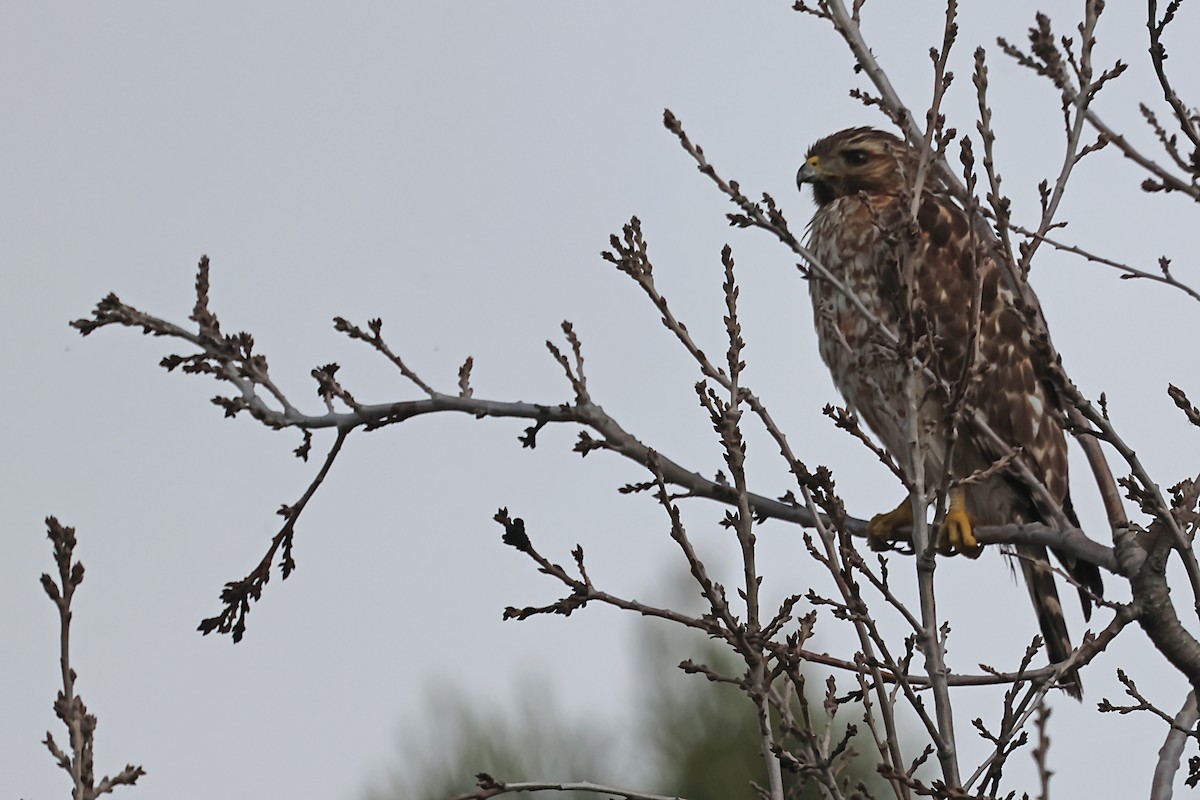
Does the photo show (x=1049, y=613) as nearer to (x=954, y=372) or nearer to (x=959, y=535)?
(x=959, y=535)

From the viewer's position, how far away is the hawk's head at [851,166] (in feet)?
17.0

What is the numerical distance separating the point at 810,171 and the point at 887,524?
154 centimetres

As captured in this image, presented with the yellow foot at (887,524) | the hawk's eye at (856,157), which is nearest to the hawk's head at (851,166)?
the hawk's eye at (856,157)

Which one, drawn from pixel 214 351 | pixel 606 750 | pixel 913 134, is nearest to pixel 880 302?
pixel 913 134

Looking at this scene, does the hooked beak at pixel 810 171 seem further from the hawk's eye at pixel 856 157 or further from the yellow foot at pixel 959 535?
the yellow foot at pixel 959 535

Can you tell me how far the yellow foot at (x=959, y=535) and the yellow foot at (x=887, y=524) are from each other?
129 millimetres

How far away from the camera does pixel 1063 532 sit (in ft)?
11.1

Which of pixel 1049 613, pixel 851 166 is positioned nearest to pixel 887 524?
pixel 1049 613

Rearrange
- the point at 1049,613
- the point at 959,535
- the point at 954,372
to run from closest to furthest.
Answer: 1. the point at 959,535
2. the point at 1049,613
3. the point at 954,372

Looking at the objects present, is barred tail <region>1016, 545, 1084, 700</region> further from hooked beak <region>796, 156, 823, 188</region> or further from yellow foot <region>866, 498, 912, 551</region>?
hooked beak <region>796, 156, 823, 188</region>

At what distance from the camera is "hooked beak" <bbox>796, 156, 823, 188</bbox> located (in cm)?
531

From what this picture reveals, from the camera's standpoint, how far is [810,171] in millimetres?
5320

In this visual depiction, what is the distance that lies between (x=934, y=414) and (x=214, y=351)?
7.34ft

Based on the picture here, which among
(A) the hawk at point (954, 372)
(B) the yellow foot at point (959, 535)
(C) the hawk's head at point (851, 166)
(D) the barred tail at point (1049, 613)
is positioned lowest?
(D) the barred tail at point (1049, 613)
